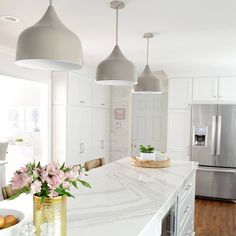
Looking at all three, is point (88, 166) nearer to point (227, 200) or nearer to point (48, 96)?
point (48, 96)

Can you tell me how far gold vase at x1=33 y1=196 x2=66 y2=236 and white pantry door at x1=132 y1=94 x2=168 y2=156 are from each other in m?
4.47

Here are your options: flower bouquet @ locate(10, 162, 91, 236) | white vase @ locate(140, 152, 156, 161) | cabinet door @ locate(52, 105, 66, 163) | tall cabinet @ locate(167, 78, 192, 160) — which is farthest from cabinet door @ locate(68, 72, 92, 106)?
flower bouquet @ locate(10, 162, 91, 236)

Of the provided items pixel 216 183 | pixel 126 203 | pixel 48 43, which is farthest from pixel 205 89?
pixel 48 43

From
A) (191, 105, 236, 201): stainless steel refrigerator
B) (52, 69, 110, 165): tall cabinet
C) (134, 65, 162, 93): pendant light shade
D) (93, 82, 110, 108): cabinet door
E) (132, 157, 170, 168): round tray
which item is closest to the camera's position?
(134, 65, 162, 93): pendant light shade

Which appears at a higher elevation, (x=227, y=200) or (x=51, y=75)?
(x=51, y=75)

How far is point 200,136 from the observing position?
4.61 meters

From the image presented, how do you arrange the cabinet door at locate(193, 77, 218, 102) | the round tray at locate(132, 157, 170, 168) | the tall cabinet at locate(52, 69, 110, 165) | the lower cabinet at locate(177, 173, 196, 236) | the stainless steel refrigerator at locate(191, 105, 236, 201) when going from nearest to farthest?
1. the lower cabinet at locate(177, 173, 196, 236)
2. the round tray at locate(132, 157, 170, 168)
3. the tall cabinet at locate(52, 69, 110, 165)
4. the stainless steel refrigerator at locate(191, 105, 236, 201)
5. the cabinet door at locate(193, 77, 218, 102)

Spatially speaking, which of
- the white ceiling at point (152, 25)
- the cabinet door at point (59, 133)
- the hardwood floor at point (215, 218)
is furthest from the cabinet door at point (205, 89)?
the cabinet door at point (59, 133)

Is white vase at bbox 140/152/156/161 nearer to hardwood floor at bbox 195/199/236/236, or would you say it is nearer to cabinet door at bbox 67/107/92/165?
hardwood floor at bbox 195/199/236/236

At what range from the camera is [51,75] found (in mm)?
4371

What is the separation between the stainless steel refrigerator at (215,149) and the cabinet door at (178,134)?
0.25m

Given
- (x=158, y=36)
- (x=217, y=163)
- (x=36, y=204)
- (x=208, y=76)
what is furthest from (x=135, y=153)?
(x=36, y=204)

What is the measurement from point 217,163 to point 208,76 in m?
1.54

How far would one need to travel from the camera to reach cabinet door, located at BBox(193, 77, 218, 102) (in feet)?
15.5
